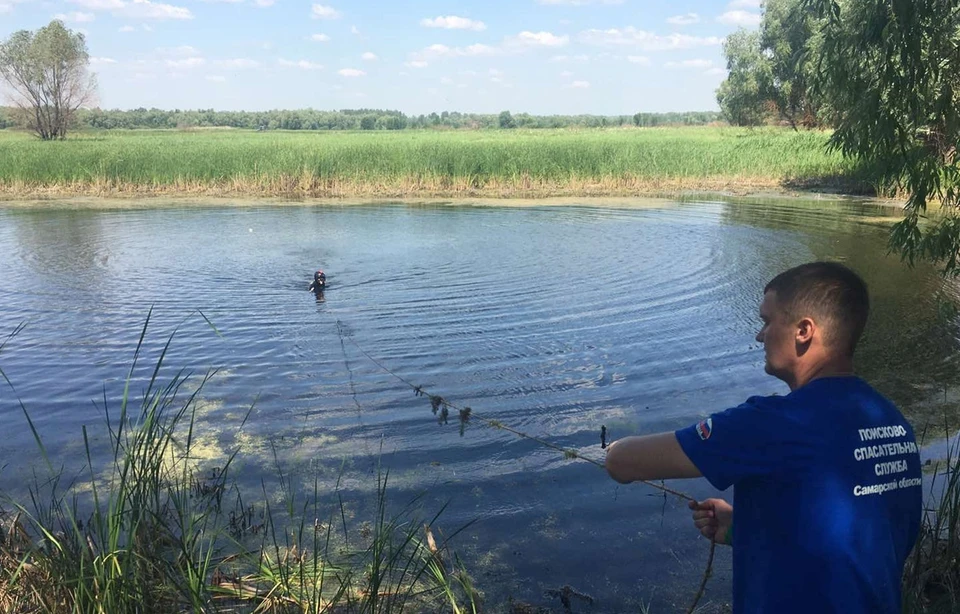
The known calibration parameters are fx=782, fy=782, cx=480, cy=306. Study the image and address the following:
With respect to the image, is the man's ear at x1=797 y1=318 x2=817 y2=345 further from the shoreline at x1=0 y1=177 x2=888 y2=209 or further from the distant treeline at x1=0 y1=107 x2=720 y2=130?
the distant treeline at x1=0 y1=107 x2=720 y2=130

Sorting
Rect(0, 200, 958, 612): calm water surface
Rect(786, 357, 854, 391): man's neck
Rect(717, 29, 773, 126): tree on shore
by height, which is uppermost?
Rect(717, 29, 773, 126): tree on shore

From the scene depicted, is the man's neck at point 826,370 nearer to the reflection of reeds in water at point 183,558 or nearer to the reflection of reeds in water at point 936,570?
the reflection of reeds in water at point 183,558

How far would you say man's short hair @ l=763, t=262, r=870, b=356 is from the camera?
194cm

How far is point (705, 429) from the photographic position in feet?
6.09

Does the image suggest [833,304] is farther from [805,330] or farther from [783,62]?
[783,62]

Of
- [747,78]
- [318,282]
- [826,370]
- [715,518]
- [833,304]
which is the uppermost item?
[747,78]

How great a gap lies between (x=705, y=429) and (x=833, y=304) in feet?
1.50

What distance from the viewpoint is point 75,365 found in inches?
306

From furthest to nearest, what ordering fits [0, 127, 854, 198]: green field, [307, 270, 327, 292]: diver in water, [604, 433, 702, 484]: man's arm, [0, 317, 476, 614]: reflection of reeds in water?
[0, 127, 854, 198]: green field
[307, 270, 327, 292]: diver in water
[0, 317, 476, 614]: reflection of reeds in water
[604, 433, 702, 484]: man's arm

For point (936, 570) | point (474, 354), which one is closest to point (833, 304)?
point (936, 570)

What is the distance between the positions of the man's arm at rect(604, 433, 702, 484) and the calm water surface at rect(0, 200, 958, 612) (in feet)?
7.11

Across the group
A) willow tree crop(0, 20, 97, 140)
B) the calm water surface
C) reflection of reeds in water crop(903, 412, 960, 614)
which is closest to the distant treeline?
willow tree crop(0, 20, 97, 140)

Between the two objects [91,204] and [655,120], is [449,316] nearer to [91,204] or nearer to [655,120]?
[91,204]

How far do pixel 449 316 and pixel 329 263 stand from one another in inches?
177
